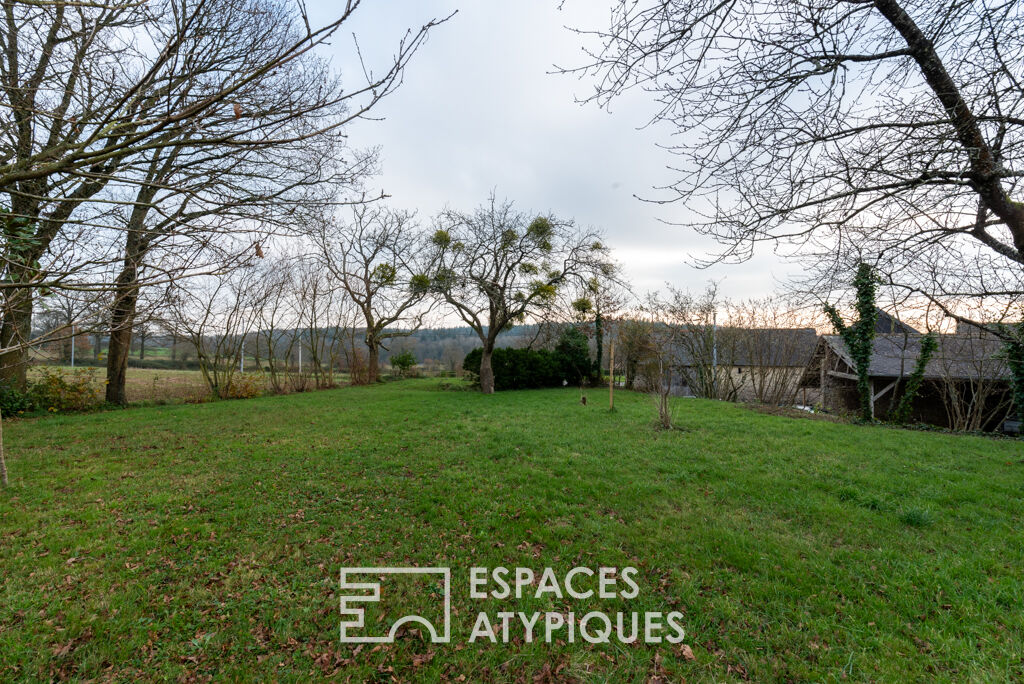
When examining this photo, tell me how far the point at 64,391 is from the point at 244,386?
4.43 m

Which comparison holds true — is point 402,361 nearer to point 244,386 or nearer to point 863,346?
point 244,386

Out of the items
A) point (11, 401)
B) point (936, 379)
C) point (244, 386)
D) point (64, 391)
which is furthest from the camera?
point (244, 386)

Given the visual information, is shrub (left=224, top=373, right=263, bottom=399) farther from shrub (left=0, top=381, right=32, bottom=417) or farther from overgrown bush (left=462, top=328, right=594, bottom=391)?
overgrown bush (left=462, top=328, right=594, bottom=391)

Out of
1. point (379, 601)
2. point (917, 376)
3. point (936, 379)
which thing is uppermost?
point (917, 376)

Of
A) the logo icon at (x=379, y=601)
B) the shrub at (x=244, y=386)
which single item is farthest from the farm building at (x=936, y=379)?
the shrub at (x=244, y=386)

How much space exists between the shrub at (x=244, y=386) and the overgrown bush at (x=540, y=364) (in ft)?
25.3

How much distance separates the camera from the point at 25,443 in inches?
234

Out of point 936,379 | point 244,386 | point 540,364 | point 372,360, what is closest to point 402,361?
point 372,360

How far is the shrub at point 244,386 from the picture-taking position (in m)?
13.2

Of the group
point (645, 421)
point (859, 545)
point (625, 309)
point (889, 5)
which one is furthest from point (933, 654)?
point (625, 309)

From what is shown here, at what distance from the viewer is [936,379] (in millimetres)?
10609

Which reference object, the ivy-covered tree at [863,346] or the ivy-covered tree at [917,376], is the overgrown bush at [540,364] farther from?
the ivy-covered tree at [917,376]

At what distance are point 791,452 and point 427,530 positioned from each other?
18.2 ft

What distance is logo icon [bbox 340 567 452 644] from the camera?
2.27m
